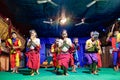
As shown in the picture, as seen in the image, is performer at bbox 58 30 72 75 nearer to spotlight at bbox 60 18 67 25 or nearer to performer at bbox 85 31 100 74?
performer at bbox 85 31 100 74

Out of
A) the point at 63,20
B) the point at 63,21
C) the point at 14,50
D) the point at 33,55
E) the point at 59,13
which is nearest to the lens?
the point at 33,55

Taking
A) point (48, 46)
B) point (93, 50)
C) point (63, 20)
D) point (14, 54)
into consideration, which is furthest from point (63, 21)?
point (93, 50)

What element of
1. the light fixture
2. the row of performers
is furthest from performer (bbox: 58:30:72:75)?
the light fixture

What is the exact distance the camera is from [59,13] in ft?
50.5

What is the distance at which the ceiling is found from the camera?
43.2ft

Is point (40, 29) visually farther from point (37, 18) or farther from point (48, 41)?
point (37, 18)

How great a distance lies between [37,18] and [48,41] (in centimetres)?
556

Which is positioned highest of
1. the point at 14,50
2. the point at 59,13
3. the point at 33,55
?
the point at 59,13

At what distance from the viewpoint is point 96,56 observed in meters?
9.30

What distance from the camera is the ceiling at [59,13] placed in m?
13.2

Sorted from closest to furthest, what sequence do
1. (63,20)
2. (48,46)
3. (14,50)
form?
1. (14,50)
2. (63,20)
3. (48,46)

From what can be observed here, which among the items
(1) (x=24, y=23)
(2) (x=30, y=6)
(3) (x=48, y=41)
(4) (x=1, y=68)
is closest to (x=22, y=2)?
(2) (x=30, y=6)

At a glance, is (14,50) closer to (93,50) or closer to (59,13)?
(93,50)

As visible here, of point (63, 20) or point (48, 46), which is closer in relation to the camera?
point (63, 20)
